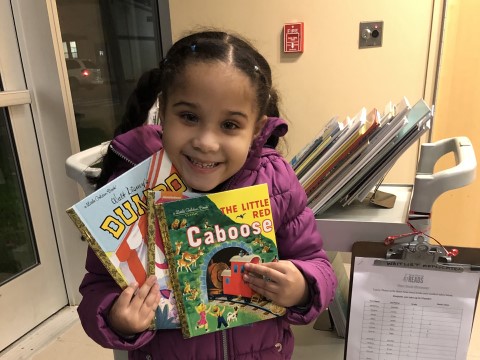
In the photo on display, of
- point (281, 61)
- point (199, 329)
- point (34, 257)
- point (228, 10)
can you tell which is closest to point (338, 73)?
point (281, 61)

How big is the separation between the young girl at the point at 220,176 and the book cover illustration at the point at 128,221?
0.02 meters

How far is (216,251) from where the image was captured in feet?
2.07

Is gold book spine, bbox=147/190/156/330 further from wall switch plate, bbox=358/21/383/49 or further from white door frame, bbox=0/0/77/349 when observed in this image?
wall switch plate, bbox=358/21/383/49

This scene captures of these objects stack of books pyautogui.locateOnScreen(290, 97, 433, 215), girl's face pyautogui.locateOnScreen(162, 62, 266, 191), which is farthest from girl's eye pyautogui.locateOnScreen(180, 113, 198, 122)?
stack of books pyautogui.locateOnScreen(290, 97, 433, 215)

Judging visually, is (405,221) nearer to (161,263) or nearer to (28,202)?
(161,263)

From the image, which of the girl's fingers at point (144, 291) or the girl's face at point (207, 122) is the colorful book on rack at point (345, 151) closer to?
the girl's face at point (207, 122)

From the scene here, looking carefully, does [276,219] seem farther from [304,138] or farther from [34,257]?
[34,257]

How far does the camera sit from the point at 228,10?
1.68m

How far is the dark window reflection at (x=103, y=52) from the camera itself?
69.0 inches

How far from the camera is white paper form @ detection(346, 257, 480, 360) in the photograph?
803mm

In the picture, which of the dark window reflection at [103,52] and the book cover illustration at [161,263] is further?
the dark window reflection at [103,52]

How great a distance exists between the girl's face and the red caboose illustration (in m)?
0.13

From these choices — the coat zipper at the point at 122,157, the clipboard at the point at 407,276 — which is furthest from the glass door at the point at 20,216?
the clipboard at the point at 407,276

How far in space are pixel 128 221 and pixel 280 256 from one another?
0.90ft
